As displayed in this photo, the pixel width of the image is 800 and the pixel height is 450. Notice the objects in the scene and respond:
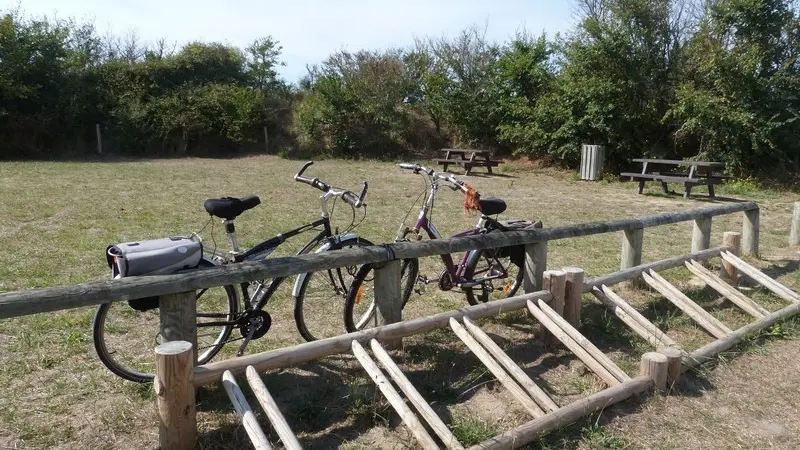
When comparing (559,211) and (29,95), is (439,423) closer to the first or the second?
(559,211)

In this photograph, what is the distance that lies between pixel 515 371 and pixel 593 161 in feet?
Answer: 43.5

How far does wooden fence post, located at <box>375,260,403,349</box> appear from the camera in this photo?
3623 millimetres

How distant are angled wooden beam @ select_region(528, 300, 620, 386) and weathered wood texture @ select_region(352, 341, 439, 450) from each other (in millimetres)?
1218

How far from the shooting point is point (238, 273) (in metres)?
2.89

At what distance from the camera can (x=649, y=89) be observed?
52.1ft

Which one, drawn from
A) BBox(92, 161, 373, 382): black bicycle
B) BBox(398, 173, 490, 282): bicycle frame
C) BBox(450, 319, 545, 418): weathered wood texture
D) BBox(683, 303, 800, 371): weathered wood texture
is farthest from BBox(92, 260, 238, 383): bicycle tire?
BBox(683, 303, 800, 371): weathered wood texture

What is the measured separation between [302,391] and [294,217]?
575 centimetres

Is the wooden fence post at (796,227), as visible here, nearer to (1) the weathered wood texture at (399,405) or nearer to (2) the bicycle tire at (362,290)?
(2) the bicycle tire at (362,290)

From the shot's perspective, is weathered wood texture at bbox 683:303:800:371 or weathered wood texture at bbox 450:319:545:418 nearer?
weathered wood texture at bbox 450:319:545:418

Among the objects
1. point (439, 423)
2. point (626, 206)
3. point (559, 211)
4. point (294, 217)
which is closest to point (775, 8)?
point (626, 206)

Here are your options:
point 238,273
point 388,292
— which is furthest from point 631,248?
point 238,273

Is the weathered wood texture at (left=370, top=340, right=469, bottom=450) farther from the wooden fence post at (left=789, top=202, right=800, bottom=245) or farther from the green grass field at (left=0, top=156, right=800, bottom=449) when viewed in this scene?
the wooden fence post at (left=789, top=202, right=800, bottom=245)

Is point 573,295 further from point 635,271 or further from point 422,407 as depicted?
point 422,407

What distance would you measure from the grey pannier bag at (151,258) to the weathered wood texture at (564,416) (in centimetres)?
164
